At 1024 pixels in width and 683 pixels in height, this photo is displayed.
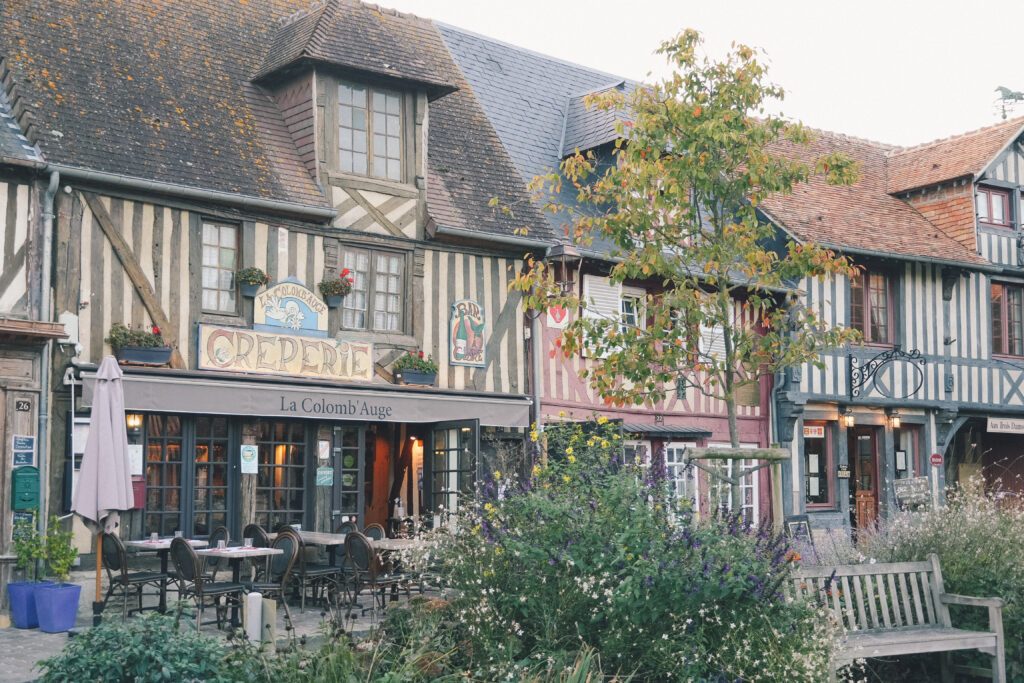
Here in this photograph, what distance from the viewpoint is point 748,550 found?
21.7 ft

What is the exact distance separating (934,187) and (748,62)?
10.1 metres

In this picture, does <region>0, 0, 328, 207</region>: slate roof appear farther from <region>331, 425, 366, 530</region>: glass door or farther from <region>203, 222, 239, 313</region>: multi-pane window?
<region>331, 425, 366, 530</region>: glass door

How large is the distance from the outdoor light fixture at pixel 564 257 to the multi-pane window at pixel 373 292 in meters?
1.82

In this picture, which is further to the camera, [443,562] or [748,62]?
[748,62]

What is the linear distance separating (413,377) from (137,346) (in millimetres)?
3095

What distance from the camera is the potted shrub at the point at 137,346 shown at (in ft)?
34.9

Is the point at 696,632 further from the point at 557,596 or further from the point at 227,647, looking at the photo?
the point at 227,647

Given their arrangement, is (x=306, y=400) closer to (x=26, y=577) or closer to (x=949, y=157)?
(x=26, y=577)

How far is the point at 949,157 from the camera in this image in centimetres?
1877

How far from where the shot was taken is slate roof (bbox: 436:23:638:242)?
51.3 ft

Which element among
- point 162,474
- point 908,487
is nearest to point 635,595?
point 162,474

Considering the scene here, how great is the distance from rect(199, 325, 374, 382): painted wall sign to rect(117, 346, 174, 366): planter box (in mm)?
462

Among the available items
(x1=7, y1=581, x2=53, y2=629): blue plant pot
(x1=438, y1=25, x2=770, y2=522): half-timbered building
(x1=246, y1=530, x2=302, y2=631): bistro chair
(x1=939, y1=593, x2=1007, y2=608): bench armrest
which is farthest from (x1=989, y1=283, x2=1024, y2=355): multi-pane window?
(x1=7, y1=581, x2=53, y2=629): blue plant pot

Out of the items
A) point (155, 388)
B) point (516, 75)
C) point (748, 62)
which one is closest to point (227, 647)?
point (155, 388)
